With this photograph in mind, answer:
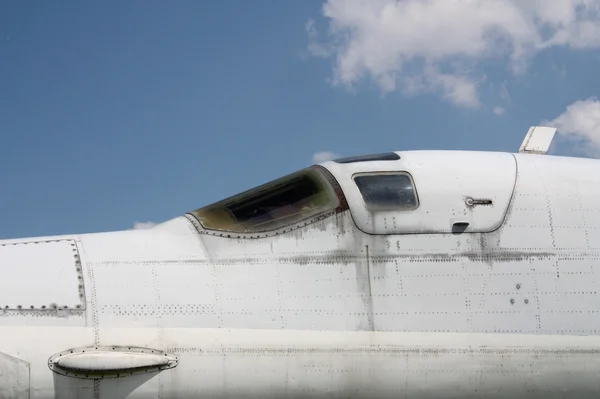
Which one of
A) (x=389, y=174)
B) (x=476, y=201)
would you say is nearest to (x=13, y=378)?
(x=389, y=174)

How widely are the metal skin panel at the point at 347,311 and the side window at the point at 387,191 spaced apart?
0.24m

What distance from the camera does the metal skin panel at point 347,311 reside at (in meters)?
6.75

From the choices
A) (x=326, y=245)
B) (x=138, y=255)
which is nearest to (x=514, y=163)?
(x=326, y=245)

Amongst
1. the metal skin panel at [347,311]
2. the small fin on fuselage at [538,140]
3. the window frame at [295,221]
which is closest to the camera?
the metal skin panel at [347,311]

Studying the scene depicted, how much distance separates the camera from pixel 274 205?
7.87 metres

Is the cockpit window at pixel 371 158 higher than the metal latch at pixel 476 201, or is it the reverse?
the cockpit window at pixel 371 158

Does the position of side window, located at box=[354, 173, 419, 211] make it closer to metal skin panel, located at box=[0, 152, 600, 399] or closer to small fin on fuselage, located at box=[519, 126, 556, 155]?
metal skin panel, located at box=[0, 152, 600, 399]

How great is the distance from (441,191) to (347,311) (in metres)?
1.75

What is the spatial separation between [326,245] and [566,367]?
2.80 meters

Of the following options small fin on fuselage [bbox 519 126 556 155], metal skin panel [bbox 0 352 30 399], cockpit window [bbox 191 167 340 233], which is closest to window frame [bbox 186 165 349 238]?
cockpit window [bbox 191 167 340 233]

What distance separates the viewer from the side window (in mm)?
7797

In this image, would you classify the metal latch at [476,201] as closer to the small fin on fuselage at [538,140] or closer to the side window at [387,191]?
the side window at [387,191]

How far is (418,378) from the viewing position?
722 cm

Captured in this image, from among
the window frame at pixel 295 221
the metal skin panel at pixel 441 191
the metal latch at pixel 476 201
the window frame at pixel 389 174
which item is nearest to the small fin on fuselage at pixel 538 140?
the metal skin panel at pixel 441 191
